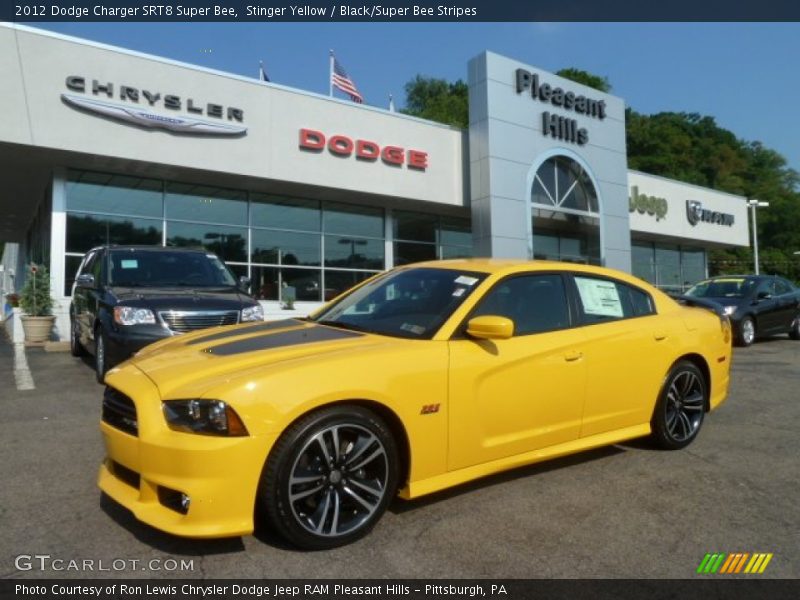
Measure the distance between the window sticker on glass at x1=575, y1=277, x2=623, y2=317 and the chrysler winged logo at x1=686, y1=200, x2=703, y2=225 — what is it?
80.7ft

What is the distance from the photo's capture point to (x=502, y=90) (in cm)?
1775

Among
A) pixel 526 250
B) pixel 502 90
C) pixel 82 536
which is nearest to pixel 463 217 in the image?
pixel 526 250

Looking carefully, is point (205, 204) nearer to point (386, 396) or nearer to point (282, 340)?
point (282, 340)

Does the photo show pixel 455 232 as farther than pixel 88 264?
Yes

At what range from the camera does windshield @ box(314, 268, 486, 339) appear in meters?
3.73

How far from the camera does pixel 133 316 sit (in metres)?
6.55

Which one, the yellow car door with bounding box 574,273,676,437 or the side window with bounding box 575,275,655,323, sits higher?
the side window with bounding box 575,275,655,323

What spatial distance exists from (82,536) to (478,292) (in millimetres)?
2570

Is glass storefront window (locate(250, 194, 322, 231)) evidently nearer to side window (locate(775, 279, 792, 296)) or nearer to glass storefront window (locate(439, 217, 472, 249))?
glass storefront window (locate(439, 217, 472, 249))

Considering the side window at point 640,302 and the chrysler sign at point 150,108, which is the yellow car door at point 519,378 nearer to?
the side window at point 640,302

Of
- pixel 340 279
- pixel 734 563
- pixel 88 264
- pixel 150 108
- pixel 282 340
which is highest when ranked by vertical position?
pixel 150 108

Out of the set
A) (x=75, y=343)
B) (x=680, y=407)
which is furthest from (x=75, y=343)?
(x=680, y=407)

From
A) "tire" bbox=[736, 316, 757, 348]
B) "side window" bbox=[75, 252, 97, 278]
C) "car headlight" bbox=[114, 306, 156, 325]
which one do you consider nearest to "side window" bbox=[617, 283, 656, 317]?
"car headlight" bbox=[114, 306, 156, 325]

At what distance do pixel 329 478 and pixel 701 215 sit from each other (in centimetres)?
2808
